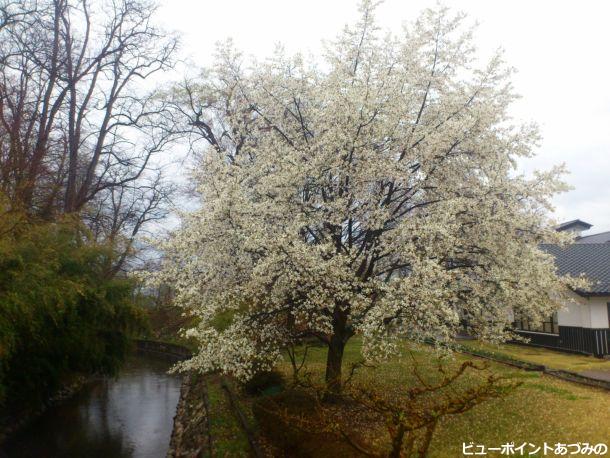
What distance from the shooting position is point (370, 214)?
12.8 m

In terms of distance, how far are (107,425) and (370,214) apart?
509 inches

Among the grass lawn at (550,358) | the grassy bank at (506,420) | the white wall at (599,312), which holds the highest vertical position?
the white wall at (599,312)

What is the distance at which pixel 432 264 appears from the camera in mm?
10445

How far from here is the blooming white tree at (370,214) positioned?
37.9 ft

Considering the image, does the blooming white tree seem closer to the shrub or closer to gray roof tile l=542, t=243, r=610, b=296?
the shrub

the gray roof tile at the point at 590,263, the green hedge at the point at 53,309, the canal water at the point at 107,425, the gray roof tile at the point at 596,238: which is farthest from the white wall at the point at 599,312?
the green hedge at the point at 53,309

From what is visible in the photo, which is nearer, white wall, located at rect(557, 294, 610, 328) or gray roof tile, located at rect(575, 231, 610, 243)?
white wall, located at rect(557, 294, 610, 328)

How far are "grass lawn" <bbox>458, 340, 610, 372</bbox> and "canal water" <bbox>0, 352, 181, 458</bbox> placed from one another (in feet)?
38.4

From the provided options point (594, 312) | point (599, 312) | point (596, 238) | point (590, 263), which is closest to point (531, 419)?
point (594, 312)

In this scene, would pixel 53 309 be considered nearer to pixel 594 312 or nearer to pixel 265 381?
pixel 265 381

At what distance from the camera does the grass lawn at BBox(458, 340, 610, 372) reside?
764 inches

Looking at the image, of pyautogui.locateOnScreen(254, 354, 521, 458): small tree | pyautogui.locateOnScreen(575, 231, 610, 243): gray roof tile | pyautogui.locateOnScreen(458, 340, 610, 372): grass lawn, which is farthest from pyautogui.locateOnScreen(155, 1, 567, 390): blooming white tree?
pyautogui.locateOnScreen(575, 231, 610, 243): gray roof tile

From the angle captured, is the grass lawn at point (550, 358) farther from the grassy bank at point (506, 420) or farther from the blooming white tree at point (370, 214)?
the blooming white tree at point (370, 214)

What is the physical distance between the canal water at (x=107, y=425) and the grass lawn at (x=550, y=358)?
11.7 m
